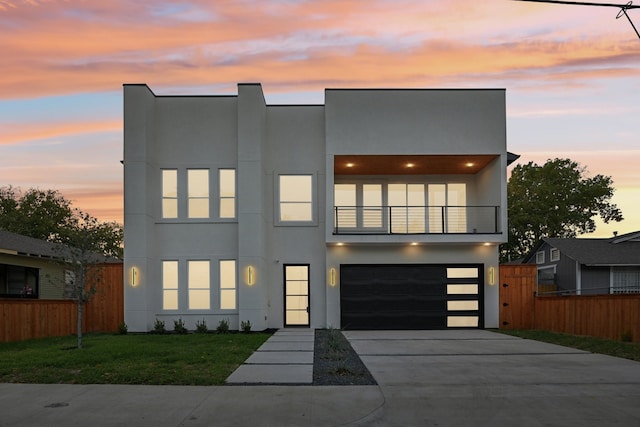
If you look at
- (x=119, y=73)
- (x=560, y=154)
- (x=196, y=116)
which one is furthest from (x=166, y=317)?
(x=560, y=154)

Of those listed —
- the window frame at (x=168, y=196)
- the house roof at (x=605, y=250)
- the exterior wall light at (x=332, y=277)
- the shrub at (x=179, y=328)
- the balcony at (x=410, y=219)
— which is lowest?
the shrub at (x=179, y=328)

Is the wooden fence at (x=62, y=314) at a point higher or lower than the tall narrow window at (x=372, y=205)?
lower

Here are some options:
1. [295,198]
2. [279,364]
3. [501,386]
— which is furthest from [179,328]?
[501,386]

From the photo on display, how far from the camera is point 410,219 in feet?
74.5

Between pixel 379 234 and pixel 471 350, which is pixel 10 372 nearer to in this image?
pixel 471 350

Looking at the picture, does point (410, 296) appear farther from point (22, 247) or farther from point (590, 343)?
point (22, 247)

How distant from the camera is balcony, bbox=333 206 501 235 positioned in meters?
22.4

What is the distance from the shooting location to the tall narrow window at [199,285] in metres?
20.9

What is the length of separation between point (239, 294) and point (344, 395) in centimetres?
1204

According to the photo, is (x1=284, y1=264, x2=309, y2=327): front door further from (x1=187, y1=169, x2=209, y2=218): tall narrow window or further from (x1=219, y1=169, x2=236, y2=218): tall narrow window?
(x1=187, y1=169, x2=209, y2=218): tall narrow window

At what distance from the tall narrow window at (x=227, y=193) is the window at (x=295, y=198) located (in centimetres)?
166

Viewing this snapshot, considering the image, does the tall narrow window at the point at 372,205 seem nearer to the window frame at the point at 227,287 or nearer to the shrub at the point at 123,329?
the window frame at the point at 227,287

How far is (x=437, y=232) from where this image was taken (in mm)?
22109

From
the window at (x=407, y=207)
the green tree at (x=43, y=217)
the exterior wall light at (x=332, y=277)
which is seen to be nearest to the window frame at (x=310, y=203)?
the exterior wall light at (x=332, y=277)
